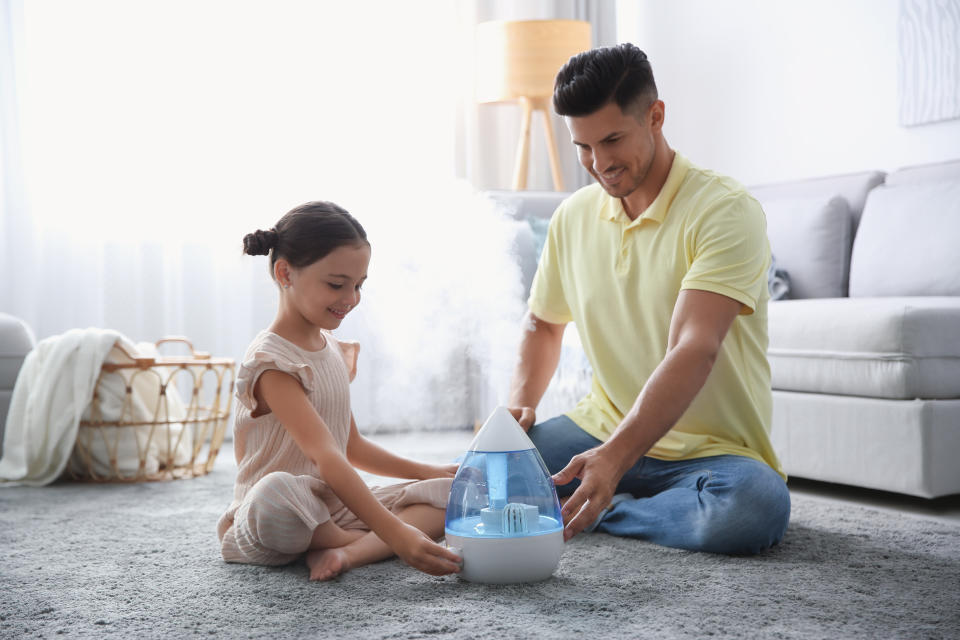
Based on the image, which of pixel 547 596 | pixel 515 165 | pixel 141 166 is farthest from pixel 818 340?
pixel 141 166

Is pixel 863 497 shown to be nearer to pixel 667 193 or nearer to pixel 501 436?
pixel 667 193

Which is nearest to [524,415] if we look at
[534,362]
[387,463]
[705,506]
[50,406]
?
[534,362]

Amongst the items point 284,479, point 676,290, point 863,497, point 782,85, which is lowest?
point 863,497

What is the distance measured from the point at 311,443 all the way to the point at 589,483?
0.37 m

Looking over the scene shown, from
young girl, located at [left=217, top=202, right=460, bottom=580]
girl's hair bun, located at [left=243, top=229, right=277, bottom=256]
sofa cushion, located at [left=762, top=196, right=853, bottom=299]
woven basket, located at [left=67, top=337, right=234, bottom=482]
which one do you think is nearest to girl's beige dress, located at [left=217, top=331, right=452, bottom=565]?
young girl, located at [left=217, top=202, right=460, bottom=580]

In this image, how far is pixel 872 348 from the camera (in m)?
1.90

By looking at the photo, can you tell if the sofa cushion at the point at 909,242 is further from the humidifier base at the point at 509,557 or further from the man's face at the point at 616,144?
the humidifier base at the point at 509,557

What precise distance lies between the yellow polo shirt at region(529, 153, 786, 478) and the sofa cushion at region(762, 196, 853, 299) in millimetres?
1161

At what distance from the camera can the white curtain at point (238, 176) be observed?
118 inches

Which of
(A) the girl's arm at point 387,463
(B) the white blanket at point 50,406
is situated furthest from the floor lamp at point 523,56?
(A) the girl's arm at point 387,463

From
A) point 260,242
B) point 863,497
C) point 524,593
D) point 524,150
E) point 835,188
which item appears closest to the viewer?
point 524,593

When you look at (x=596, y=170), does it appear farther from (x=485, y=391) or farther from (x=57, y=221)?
(x=57, y=221)

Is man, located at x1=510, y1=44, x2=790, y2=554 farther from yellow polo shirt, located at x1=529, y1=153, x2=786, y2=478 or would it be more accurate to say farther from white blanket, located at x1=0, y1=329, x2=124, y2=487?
white blanket, located at x1=0, y1=329, x2=124, y2=487

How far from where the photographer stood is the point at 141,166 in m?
3.12
